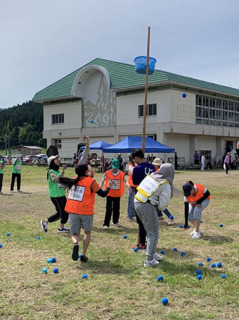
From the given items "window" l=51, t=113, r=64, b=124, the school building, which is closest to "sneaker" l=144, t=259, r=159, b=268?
the school building

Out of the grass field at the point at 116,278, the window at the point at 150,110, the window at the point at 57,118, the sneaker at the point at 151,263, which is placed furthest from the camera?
the window at the point at 57,118

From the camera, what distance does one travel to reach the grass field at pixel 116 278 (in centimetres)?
397

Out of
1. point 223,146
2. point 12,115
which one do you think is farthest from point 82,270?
point 12,115

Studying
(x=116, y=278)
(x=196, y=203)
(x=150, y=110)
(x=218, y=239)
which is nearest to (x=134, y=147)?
(x=150, y=110)

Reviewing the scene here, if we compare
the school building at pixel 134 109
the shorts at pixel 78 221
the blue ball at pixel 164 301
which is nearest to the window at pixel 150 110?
the school building at pixel 134 109

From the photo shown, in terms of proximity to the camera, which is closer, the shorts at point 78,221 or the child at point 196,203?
the shorts at point 78,221

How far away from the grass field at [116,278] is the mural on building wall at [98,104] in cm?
3233

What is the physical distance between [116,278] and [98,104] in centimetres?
3710

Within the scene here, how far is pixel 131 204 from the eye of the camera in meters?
9.16

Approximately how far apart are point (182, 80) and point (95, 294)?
110ft

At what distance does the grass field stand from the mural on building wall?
106ft

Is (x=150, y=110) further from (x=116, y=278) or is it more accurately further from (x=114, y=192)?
(x=116, y=278)

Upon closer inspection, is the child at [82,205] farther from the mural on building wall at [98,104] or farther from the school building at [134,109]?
the mural on building wall at [98,104]

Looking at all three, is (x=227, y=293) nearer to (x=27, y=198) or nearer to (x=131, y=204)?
(x=131, y=204)
